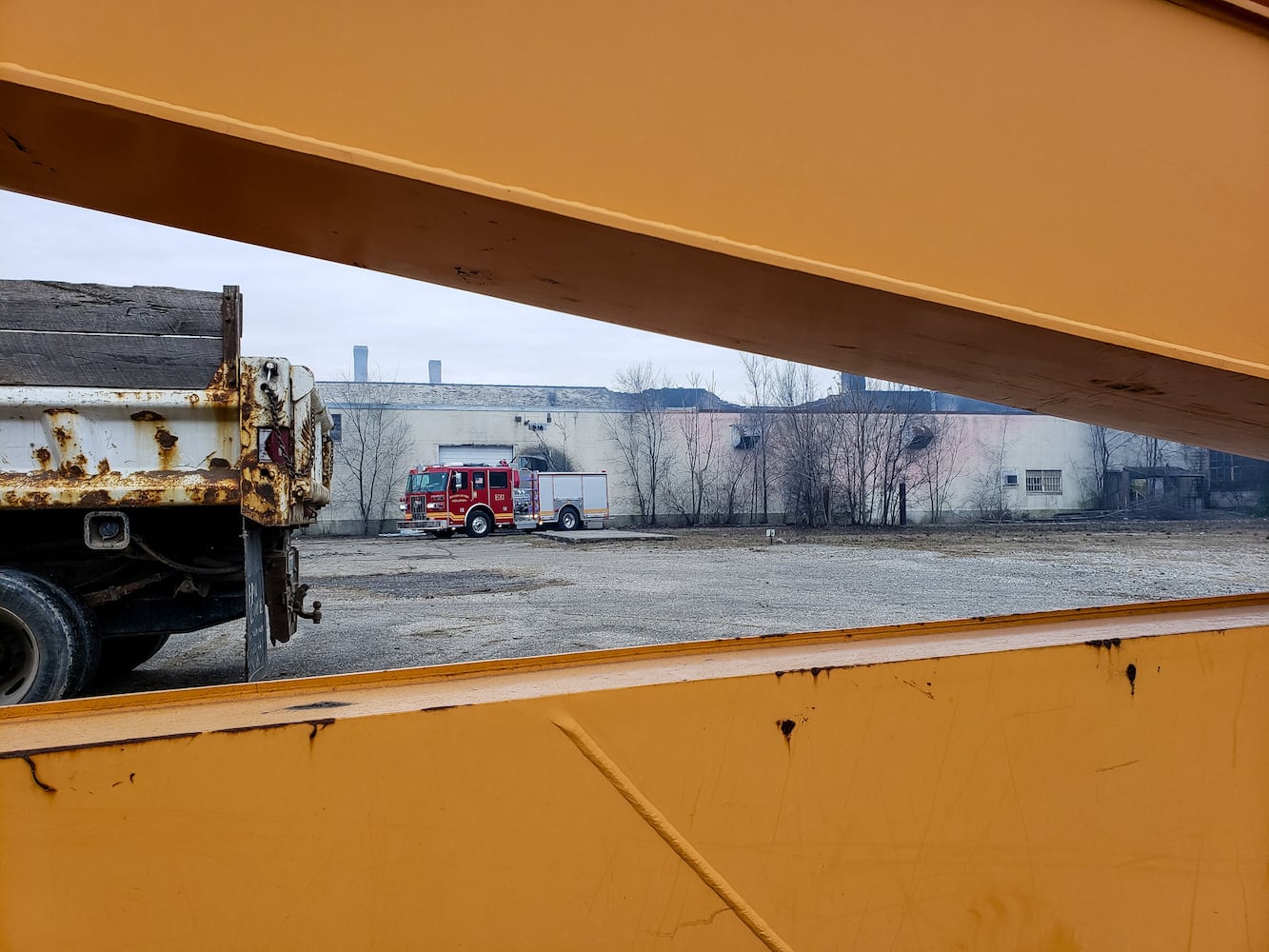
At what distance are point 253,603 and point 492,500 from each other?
20.9m

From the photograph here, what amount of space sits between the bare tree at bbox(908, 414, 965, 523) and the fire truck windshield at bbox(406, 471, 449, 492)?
17286 millimetres

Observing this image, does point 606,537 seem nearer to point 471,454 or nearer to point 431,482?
point 431,482

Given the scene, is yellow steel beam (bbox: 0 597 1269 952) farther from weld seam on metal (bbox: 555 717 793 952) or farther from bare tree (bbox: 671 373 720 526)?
bare tree (bbox: 671 373 720 526)

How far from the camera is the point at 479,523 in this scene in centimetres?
2492

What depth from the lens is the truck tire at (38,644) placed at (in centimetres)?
401

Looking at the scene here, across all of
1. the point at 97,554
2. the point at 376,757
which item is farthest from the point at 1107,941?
the point at 97,554

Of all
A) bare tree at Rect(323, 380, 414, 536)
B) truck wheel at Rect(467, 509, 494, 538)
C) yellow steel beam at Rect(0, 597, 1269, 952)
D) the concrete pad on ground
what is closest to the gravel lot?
the concrete pad on ground

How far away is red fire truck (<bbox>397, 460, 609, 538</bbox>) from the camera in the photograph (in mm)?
24438

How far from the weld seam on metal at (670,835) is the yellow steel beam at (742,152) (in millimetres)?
678

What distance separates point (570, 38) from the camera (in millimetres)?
1084

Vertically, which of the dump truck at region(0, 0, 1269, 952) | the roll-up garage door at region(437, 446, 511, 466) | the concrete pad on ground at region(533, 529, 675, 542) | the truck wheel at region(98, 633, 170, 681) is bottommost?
the concrete pad on ground at region(533, 529, 675, 542)

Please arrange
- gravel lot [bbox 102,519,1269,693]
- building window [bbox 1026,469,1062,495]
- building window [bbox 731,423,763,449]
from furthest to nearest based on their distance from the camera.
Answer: building window [bbox 1026,469,1062,495]
building window [bbox 731,423,763,449]
gravel lot [bbox 102,519,1269,693]

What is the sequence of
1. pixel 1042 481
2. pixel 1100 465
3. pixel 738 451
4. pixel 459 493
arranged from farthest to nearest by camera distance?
1. pixel 1100 465
2. pixel 1042 481
3. pixel 738 451
4. pixel 459 493

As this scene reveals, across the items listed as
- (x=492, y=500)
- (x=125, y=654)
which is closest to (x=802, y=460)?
(x=492, y=500)
